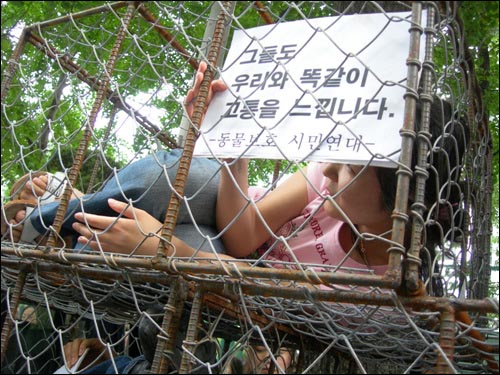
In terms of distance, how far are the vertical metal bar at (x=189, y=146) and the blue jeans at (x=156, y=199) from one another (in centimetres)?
27

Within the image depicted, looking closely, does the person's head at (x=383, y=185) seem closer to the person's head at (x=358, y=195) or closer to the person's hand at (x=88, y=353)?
the person's head at (x=358, y=195)

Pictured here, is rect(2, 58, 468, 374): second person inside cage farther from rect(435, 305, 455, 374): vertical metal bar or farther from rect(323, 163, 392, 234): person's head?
rect(435, 305, 455, 374): vertical metal bar

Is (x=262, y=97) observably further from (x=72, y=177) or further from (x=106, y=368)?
(x=106, y=368)

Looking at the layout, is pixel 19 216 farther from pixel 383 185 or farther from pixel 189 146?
pixel 383 185

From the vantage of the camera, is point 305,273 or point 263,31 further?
point 263,31

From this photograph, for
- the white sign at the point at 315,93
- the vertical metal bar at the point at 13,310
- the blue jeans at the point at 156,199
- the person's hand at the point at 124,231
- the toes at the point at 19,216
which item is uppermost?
the white sign at the point at 315,93

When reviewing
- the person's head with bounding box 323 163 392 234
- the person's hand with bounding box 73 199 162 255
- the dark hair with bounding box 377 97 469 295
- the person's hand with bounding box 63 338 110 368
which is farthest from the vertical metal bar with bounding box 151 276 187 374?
the person's hand with bounding box 63 338 110 368

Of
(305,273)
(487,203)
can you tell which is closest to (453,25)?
(305,273)

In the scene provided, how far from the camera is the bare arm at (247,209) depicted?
1484 mm

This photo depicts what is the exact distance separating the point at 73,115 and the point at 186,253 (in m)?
3.35

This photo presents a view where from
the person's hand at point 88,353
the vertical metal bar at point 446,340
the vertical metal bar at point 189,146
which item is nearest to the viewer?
the vertical metal bar at point 446,340

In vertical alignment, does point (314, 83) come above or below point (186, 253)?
above

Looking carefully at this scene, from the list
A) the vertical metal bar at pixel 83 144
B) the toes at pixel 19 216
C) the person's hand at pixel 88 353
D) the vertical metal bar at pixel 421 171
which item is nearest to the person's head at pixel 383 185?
the vertical metal bar at pixel 421 171

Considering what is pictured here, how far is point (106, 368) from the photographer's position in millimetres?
1516
